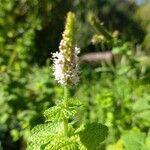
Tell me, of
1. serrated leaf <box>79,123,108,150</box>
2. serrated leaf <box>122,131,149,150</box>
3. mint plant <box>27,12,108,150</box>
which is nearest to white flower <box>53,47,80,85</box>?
mint plant <box>27,12,108,150</box>

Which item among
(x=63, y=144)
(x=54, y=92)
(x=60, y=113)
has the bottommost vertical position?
(x=63, y=144)

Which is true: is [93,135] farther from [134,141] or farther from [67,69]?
[134,141]

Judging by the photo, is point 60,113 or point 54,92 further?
point 54,92

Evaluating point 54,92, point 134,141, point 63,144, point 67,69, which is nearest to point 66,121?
point 63,144

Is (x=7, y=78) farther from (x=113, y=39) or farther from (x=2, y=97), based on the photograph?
(x=113, y=39)

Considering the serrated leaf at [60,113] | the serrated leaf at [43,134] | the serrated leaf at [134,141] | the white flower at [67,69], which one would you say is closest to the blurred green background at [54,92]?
the serrated leaf at [134,141]

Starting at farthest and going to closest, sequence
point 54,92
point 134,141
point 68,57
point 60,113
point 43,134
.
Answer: point 54,92
point 134,141
point 43,134
point 60,113
point 68,57

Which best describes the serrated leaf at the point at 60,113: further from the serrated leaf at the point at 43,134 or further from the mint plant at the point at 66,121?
the serrated leaf at the point at 43,134

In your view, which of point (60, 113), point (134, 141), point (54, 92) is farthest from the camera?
point (54, 92)

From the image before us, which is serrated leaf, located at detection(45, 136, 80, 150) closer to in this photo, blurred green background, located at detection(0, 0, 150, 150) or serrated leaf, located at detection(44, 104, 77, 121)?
serrated leaf, located at detection(44, 104, 77, 121)
